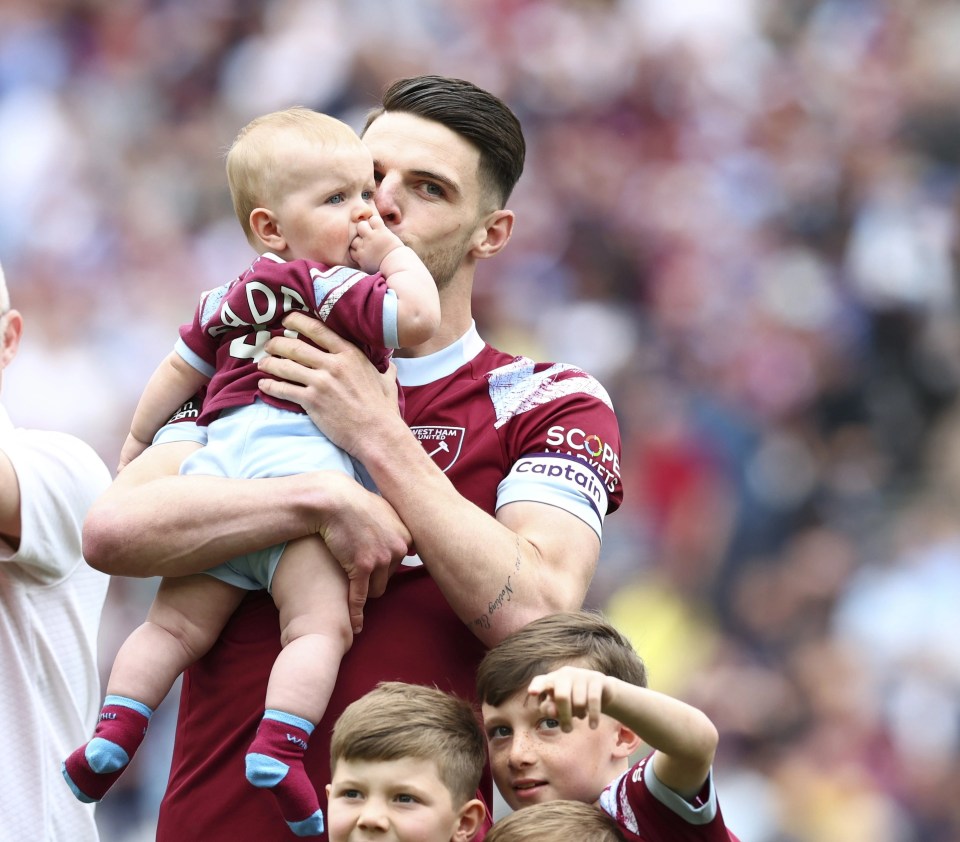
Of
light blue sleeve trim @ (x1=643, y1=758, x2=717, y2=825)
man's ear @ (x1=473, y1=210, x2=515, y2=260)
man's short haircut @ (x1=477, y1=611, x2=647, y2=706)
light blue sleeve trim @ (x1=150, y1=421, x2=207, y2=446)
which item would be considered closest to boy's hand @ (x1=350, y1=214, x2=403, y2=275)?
light blue sleeve trim @ (x1=150, y1=421, x2=207, y2=446)

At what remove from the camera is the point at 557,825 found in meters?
2.11

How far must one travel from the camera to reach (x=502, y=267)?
24.1 feet

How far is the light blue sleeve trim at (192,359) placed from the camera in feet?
8.86

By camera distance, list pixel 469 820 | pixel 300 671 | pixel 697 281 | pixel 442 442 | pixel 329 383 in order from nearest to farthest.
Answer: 1. pixel 469 820
2. pixel 300 671
3. pixel 329 383
4. pixel 442 442
5. pixel 697 281

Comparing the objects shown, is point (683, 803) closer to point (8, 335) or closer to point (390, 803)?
point (390, 803)

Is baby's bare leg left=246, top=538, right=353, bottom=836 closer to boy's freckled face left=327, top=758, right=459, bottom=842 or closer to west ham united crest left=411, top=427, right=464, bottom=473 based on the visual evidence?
boy's freckled face left=327, top=758, right=459, bottom=842

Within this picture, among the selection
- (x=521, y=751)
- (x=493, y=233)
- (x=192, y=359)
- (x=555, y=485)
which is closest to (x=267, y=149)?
(x=192, y=359)

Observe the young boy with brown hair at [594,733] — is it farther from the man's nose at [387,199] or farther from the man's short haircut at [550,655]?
the man's nose at [387,199]

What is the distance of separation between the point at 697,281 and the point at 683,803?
5499 millimetres

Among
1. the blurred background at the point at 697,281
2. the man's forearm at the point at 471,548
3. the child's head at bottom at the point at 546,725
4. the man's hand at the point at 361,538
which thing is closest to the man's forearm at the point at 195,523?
the man's hand at the point at 361,538

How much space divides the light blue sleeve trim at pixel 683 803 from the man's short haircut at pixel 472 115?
145cm

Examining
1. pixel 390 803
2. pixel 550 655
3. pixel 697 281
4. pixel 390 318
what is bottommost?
pixel 390 803

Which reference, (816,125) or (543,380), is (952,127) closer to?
(816,125)

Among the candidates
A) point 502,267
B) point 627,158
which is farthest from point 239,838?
point 627,158
